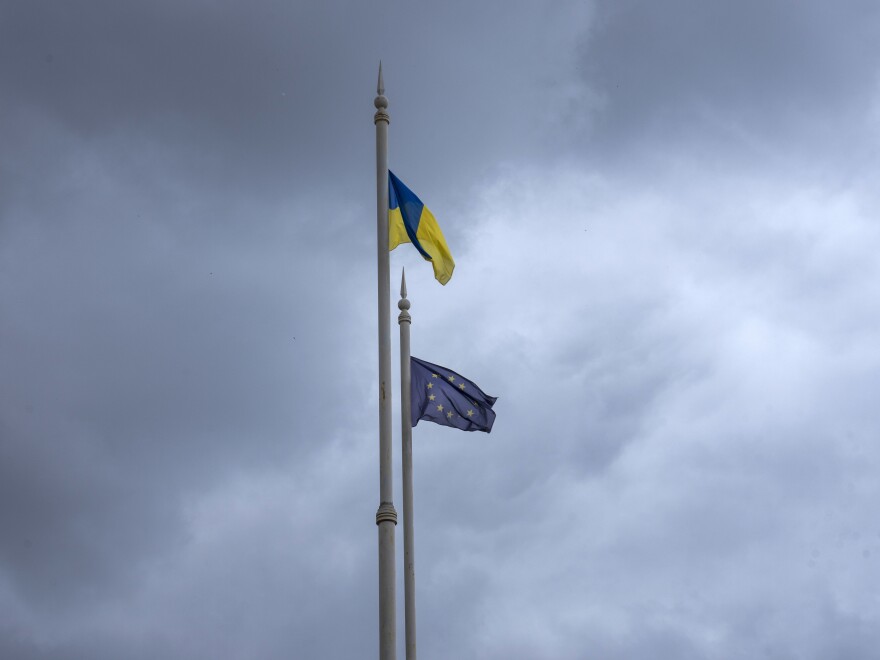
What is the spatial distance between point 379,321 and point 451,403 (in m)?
6.85

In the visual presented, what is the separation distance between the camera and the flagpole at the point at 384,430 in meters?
21.4

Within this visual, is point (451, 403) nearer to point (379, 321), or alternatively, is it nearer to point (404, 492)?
point (404, 492)

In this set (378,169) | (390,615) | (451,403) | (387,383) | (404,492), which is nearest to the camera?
(390,615)

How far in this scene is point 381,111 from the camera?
26.3 meters

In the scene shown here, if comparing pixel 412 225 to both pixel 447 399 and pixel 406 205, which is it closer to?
pixel 406 205

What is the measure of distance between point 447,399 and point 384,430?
24.7ft

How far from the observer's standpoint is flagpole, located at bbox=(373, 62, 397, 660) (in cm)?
2142

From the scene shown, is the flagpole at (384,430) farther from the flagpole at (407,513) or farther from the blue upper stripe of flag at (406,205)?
the flagpole at (407,513)

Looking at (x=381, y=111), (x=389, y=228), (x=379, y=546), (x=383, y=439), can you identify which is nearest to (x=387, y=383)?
(x=383, y=439)

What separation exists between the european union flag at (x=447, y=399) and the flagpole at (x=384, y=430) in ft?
17.5

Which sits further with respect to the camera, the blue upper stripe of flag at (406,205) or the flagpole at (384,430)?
the blue upper stripe of flag at (406,205)

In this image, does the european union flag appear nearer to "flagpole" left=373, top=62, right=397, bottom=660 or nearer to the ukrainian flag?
the ukrainian flag

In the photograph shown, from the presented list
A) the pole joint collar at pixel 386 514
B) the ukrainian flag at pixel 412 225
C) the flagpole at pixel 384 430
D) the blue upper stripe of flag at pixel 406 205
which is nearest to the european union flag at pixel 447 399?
the ukrainian flag at pixel 412 225

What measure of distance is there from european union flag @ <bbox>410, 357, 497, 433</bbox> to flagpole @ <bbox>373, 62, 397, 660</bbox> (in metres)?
5.34
